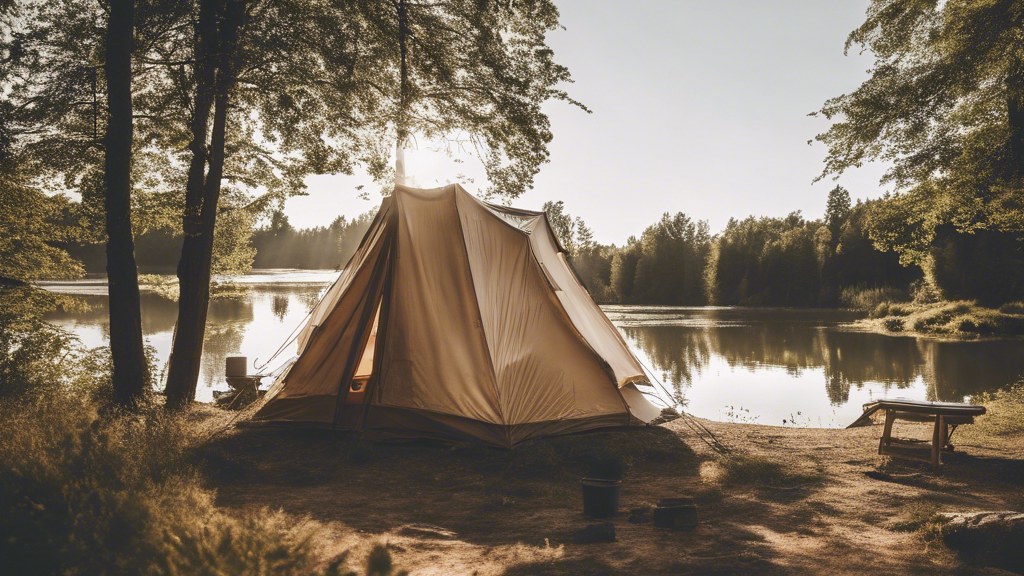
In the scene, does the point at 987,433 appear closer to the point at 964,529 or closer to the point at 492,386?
the point at 964,529

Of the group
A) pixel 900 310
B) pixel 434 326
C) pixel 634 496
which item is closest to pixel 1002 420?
pixel 634 496

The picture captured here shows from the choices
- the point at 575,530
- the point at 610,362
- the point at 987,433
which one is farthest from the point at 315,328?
the point at 987,433

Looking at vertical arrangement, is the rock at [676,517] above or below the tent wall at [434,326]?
below

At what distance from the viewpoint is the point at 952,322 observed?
24.6 metres

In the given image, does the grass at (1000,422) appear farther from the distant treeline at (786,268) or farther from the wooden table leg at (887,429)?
the distant treeline at (786,268)

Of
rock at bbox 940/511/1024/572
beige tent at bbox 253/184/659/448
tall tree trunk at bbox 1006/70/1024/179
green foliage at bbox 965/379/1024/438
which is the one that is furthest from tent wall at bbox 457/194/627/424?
tall tree trunk at bbox 1006/70/1024/179

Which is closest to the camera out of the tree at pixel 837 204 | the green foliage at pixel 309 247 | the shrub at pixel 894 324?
the shrub at pixel 894 324

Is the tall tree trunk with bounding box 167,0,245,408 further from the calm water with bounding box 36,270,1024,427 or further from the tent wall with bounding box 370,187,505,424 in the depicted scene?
the tent wall with bounding box 370,187,505,424

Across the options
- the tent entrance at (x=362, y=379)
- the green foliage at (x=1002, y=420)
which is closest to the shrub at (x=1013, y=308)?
the green foliage at (x=1002, y=420)

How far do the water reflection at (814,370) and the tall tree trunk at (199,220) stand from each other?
895 centimetres

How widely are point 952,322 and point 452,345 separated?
88.8 feet

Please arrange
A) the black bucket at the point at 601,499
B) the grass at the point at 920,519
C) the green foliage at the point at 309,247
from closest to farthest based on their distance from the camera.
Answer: the grass at the point at 920,519, the black bucket at the point at 601,499, the green foliage at the point at 309,247

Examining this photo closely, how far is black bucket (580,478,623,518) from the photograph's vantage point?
13.7 feet

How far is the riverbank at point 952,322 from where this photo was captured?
23.4 m
